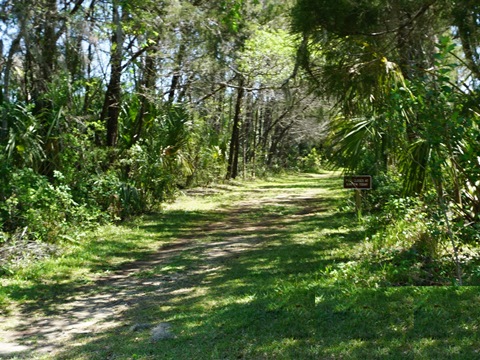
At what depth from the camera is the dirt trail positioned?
612cm

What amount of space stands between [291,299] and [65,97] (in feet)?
23.8

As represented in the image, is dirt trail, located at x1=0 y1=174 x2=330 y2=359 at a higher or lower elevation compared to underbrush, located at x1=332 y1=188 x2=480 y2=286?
lower

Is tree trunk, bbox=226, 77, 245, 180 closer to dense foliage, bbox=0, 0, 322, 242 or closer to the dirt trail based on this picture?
dense foliage, bbox=0, 0, 322, 242

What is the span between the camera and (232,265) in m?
9.34

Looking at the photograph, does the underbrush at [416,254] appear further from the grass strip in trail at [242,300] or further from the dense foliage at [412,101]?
the grass strip in trail at [242,300]

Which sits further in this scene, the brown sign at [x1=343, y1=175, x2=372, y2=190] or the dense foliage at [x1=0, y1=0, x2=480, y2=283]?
the brown sign at [x1=343, y1=175, x2=372, y2=190]

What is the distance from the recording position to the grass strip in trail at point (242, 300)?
518 centimetres

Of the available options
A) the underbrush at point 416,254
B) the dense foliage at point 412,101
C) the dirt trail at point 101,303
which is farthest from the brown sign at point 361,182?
the dirt trail at point 101,303

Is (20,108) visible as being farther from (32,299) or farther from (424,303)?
(424,303)

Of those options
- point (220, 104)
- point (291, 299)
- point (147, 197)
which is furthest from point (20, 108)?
point (220, 104)

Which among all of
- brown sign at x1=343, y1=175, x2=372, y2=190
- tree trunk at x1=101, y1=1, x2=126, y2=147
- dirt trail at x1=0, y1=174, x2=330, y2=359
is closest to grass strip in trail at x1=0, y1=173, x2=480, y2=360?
dirt trail at x1=0, y1=174, x2=330, y2=359

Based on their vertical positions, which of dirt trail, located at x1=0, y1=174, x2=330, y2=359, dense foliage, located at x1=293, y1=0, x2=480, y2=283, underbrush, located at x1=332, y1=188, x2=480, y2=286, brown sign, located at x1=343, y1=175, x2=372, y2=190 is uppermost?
dense foliage, located at x1=293, y1=0, x2=480, y2=283

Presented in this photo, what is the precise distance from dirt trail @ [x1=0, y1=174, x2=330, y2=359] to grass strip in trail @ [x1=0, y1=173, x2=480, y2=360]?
0.11 ft

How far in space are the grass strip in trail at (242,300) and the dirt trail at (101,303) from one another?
0.03 metres
